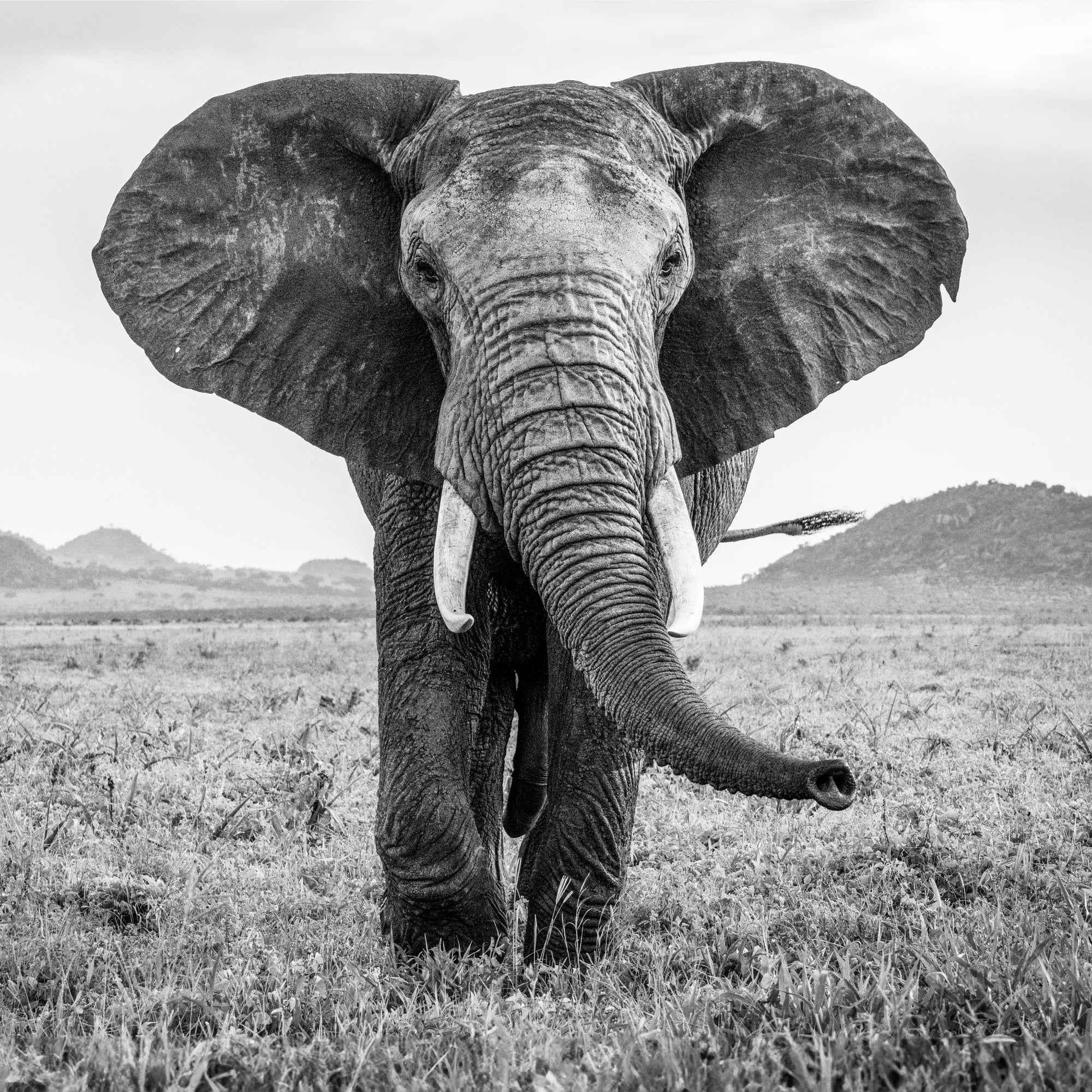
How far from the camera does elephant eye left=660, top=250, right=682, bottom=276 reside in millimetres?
4735

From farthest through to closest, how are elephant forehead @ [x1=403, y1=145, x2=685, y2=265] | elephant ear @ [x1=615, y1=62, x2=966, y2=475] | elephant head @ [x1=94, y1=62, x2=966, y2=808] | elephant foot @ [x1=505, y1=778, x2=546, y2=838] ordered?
elephant foot @ [x1=505, y1=778, x2=546, y2=838], elephant ear @ [x1=615, y1=62, x2=966, y2=475], elephant forehead @ [x1=403, y1=145, x2=685, y2=265], elephant head @ [x1=94, y1=62, x2=966, y2=808]

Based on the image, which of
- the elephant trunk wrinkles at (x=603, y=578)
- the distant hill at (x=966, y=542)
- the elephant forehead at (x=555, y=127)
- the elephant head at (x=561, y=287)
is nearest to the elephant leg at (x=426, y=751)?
the elephant head at (x=561, y=287)

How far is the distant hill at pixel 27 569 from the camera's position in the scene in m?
78.9

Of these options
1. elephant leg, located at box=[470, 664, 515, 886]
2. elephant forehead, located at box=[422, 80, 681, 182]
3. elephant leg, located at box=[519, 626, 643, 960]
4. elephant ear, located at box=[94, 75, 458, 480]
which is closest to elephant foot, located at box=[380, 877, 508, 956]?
elephant leg, located at box=[519, 626, 643, 960]

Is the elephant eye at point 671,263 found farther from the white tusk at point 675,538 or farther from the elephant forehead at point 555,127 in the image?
the white tusk at point 675,538

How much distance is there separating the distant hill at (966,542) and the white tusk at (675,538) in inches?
2511

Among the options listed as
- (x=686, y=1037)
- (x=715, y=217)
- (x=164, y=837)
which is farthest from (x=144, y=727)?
(x=686, y=1037)

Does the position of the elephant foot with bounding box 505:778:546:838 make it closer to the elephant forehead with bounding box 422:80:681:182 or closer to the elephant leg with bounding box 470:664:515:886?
the elephant leg with bounding box 470:664:515:886

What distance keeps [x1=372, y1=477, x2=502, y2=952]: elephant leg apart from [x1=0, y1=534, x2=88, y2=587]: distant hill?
72280 millimetres

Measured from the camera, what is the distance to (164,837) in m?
6.61

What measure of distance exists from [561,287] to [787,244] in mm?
1553

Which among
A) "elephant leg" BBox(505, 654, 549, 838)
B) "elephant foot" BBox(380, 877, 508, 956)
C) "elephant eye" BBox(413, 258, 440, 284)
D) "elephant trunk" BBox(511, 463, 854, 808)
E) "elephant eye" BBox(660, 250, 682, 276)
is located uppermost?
"elephant eye" BBox(660, 250, 682, 276)

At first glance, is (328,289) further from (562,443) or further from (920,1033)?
(920,1033)

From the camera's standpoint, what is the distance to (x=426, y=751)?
4902 mm
